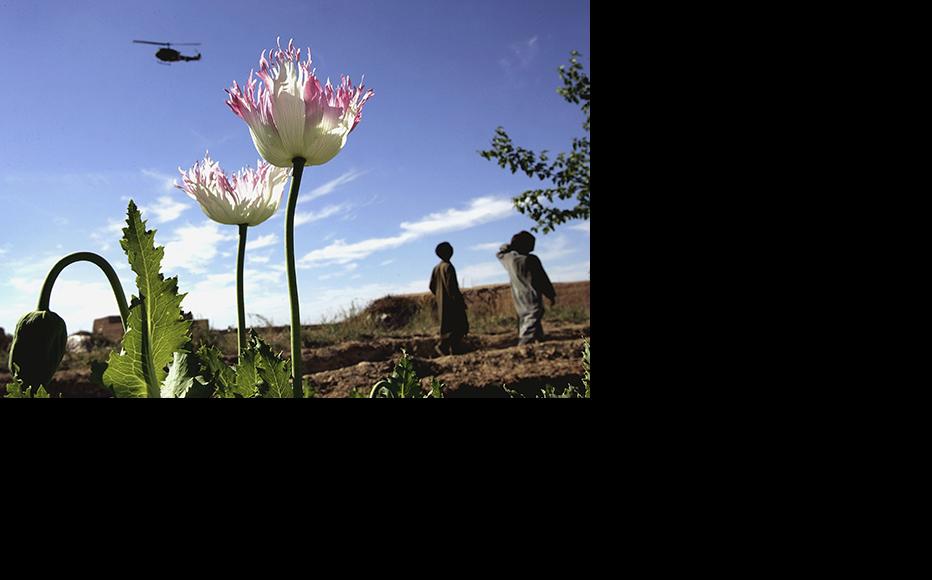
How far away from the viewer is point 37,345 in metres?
0.81

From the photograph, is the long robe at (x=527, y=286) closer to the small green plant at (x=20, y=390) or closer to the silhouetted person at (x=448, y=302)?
the silhouetted person at (x=448, y=302)

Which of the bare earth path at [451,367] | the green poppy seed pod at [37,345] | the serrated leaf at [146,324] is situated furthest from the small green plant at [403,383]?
the bare earth path at [451,367]

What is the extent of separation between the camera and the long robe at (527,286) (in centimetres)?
309

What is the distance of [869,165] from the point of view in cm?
55

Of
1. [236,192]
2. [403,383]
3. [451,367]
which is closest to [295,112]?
[236,192]

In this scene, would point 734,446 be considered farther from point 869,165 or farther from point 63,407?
point 63,407

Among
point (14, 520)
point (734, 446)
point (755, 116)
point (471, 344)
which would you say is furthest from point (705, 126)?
point (471, 344)

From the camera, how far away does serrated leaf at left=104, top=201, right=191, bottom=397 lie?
2.33ft

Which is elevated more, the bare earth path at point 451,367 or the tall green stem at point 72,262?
the tall green stem at point 72,262

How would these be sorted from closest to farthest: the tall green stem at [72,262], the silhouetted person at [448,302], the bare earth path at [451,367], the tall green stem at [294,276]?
the tall green stem at [294,276]
the tall green stem at [72,262]
the bare earth path at [451,367]
the silhouetted person at [448,302]

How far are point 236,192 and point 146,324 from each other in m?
0.21

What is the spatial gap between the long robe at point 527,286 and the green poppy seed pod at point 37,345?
2.36 meters

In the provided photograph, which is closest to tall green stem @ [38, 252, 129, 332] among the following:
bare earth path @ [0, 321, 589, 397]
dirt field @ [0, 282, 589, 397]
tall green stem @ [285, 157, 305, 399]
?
tall green stem @ [285, 157, 305, 399]

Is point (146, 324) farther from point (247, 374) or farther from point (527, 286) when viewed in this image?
point (527, 286)
